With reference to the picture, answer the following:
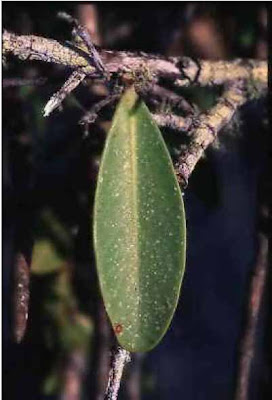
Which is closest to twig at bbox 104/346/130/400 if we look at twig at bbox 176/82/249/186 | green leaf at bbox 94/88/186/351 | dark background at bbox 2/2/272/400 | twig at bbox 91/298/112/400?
green leaf at bbox 94/88/186/351

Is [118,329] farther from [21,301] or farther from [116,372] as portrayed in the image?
[21,301]

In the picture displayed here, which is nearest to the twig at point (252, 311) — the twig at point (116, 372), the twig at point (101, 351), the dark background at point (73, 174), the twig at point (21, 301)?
the dark background at point (73, 174)

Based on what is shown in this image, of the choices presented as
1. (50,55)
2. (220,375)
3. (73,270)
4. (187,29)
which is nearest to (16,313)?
(50,55)

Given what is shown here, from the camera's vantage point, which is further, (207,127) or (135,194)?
(207,127)

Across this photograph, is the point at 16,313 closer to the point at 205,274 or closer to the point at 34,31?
the point at 34,31

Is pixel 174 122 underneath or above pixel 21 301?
above

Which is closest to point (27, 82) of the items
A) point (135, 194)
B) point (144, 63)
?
point (144, 63)

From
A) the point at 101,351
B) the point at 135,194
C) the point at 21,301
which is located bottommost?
the point at 101,351
